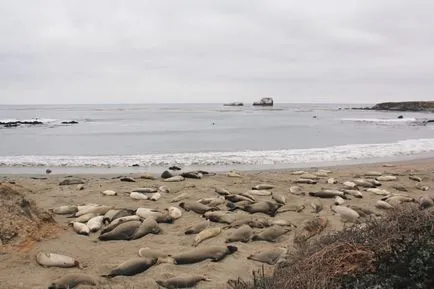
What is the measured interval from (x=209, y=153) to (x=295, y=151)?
4.00m

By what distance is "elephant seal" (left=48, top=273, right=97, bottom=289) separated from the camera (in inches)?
202

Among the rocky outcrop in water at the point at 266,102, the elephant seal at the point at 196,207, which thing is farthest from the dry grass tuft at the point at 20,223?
the rocky outcrop in water at the point at 266,102

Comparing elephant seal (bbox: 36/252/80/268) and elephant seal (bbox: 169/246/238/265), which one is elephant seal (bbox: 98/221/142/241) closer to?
elephant seal (bbox: 36/252/80/268)

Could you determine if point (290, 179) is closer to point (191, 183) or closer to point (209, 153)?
point (191, 183)

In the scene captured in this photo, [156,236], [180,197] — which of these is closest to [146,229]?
[156,236]

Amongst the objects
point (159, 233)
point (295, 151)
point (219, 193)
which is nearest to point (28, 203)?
point (159, 233)

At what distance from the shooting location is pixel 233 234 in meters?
6.88

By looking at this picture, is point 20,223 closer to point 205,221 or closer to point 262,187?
point 205,221

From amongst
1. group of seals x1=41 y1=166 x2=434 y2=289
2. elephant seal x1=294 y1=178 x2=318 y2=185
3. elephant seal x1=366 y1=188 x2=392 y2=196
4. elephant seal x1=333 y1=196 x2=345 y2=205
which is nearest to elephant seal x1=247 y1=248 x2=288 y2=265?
group of seals x1=41 y1=166 x2=434 y2=289

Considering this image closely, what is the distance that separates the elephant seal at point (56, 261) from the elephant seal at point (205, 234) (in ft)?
5.83

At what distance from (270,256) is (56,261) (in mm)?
2788

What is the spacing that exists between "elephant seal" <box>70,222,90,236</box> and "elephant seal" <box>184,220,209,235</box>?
62.7 inches

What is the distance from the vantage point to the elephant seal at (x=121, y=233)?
6918 millimetres

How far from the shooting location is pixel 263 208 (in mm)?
8328
